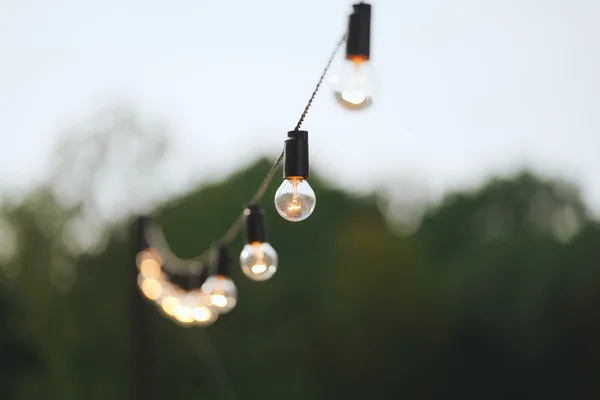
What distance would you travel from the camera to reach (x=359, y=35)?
2.07 metres

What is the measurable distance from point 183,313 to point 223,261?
1265 millimetres

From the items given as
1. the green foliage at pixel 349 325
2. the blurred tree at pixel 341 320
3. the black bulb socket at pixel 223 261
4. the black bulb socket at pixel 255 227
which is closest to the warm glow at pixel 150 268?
the black bulb socket at pixel 223 261

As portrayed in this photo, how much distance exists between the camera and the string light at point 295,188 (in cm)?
246

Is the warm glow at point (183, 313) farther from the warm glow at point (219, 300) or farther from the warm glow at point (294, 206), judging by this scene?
the warm glow at point (294, 206)

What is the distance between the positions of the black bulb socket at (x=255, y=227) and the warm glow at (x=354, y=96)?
4.81ft

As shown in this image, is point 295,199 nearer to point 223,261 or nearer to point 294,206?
point 294,206

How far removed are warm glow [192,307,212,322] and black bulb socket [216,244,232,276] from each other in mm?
616

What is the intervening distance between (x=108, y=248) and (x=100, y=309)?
119cm

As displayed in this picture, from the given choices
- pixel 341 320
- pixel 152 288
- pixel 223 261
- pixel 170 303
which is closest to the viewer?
pixel 223 261

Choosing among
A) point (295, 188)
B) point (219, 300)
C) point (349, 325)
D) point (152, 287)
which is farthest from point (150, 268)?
point (349, 325)

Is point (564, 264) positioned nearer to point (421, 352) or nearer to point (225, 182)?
point (421, 352)

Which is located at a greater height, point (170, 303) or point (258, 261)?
point (258, 261)

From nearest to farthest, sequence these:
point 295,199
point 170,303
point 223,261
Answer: point 295,199 → point 223,261 → point 170,303

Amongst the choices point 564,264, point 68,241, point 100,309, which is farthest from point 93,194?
point 564,264
